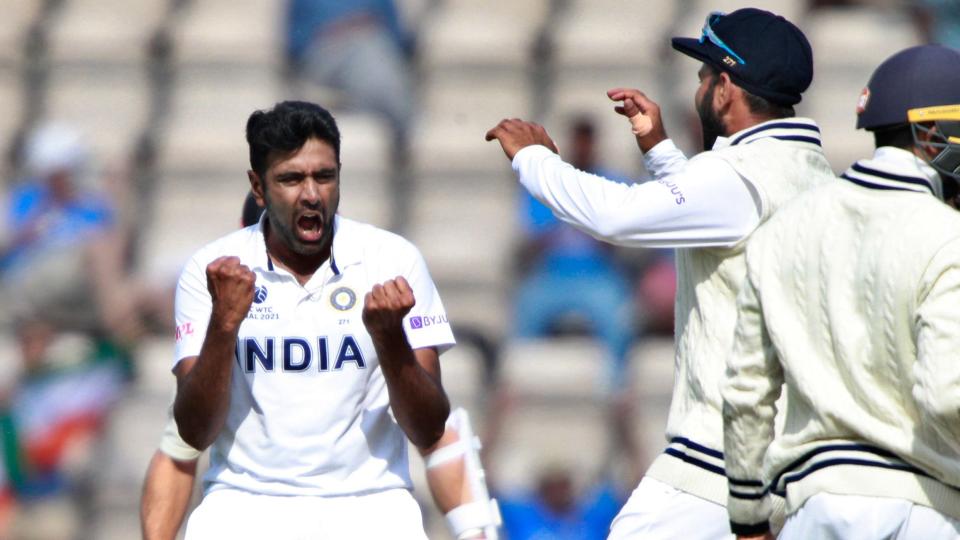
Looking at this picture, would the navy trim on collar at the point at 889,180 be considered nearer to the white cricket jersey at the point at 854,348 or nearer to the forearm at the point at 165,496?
the white cricket jersey at the point at 854,348

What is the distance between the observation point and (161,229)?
902 centimetres

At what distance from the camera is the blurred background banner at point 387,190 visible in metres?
8.00

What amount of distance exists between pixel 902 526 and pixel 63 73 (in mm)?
7217

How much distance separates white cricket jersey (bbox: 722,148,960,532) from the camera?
340 centimetres

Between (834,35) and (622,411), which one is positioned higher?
(834,35)

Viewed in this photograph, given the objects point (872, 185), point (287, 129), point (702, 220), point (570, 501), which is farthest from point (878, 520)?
point (570, 501)

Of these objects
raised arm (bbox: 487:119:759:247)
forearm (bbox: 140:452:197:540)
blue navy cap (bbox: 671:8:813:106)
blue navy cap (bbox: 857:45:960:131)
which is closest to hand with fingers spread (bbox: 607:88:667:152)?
blue navy cap (bbox: 671:8:813:106)

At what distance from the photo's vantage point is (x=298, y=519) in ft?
14.1

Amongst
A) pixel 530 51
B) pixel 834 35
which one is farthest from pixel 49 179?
pixel 834 35

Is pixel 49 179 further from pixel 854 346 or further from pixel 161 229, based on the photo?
pixel 854 346

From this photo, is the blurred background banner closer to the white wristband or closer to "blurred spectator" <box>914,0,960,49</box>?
"blurred spectator" <box>914,0,960,49</box>

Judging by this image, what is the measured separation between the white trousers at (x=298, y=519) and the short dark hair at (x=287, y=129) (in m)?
0.81

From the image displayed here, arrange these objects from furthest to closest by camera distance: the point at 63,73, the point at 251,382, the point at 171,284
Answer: the point at 63,73 → the point at 171,284 → the point at 251,382

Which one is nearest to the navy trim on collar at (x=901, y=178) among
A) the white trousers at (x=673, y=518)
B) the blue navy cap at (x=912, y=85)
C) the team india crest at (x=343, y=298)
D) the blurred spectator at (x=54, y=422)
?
the blue navy cap at (x=912, y=85)
